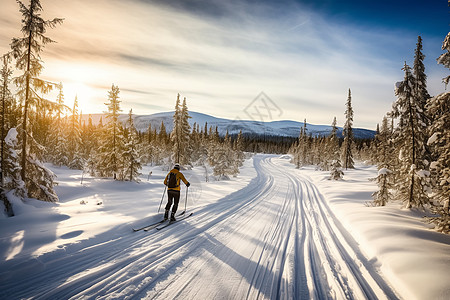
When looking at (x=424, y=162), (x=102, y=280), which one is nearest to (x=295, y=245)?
(x=102, y=280)

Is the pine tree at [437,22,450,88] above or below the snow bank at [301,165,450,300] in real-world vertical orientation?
above

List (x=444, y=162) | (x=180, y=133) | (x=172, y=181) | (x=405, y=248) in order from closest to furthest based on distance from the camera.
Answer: (x=405, y=248) < (x=444, y=162) < (x=172, y=181) < (x=180, y=133)

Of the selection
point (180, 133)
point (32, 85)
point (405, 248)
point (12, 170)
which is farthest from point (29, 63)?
point (180, 133)

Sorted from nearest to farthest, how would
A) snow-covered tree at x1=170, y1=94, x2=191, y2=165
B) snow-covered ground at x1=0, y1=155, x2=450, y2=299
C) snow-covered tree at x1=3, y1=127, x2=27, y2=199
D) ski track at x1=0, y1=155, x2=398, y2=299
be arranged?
ski track at x1=0, y1=155, x2=398, y2=299 < snow-covered ground at x1=0, y1=155, x2=450, y2=299 < snow-covered tree at x1=3, y1=127, x2=27, y2=199 < snow-covered tree at x1=170, y1=94, x2=191, y2=165

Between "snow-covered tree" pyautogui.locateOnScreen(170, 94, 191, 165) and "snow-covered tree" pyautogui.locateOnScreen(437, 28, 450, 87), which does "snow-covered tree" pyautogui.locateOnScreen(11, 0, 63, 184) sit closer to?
"snow-covered tree" pyautogui.locateOnScreen(437, 28, 450, 87)

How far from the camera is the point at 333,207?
38.6ft

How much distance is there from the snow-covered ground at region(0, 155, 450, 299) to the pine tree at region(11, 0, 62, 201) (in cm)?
223

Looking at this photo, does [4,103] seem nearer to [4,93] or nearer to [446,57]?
[4,93]

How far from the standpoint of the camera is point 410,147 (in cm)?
1062

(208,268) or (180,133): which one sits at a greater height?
(180,133)

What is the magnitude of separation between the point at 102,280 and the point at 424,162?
554 inches

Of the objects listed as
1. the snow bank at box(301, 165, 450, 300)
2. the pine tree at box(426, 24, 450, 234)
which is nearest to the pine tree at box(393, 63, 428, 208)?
the snow bank at box(301, 165, 450, 300)

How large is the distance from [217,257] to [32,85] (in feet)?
40.7

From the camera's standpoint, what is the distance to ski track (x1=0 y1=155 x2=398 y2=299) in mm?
3922
